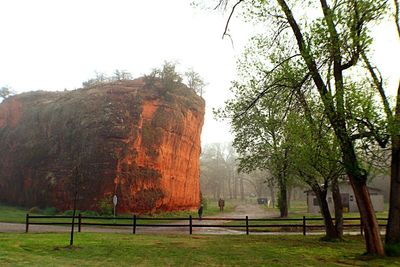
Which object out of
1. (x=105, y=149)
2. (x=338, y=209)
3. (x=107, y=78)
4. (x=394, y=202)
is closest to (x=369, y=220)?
(x=394, y=202)

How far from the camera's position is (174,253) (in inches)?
533

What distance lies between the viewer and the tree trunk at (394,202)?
1347 centimetres

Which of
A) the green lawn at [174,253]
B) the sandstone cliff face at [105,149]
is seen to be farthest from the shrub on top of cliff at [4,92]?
the green lawn at [174,253]

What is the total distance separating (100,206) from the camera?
33094 mm

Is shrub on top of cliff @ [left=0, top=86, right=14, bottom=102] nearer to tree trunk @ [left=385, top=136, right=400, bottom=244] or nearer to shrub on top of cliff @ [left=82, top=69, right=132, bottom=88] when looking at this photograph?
shrub on top of cliff @ [left=82, top=69, right=132, bottom=88]

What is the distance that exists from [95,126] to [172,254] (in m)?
26.8

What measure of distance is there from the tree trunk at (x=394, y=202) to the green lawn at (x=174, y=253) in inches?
44.4

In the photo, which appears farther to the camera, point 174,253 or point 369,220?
point 174,253

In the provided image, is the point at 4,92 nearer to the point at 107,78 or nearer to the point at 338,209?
the point at 107,78

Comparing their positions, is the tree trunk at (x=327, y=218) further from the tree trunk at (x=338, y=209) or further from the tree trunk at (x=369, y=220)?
the tree trunk at (x=369, y=220)

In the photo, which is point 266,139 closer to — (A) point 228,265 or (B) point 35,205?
(A) point 228,265

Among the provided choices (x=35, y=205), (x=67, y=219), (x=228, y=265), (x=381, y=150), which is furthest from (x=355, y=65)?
(x=35, y=205)

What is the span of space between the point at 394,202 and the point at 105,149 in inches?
1100

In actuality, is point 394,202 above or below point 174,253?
above
